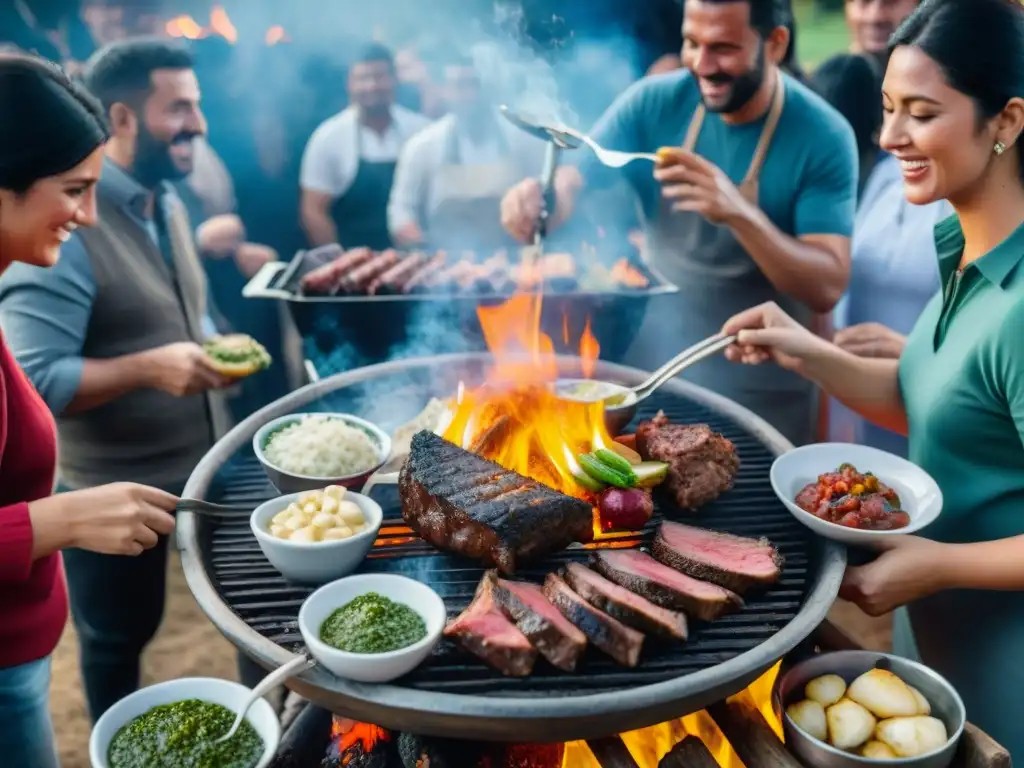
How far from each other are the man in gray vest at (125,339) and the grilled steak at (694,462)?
2509 millimetres

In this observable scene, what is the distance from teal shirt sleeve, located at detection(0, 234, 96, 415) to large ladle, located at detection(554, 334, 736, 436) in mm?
2619

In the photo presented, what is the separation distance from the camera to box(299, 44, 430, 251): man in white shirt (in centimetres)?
864

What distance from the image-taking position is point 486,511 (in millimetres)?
2998

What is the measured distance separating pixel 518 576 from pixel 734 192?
2.91 m

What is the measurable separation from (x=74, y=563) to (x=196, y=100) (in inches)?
115

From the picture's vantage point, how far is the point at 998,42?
2.89 m

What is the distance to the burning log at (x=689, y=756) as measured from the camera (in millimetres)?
2775

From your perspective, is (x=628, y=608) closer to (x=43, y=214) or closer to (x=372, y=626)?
(x=372, y=626)

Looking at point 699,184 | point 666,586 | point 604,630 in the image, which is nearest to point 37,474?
point 604,630

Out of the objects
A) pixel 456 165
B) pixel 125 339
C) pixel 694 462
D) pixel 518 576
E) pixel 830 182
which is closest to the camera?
pixel 518 576

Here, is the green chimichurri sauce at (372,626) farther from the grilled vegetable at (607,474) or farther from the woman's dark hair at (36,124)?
the woman's dark hair at (36,124)

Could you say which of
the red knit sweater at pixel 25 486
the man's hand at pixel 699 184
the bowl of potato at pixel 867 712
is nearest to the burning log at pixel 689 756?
the bowl of potato at pixel 867 712

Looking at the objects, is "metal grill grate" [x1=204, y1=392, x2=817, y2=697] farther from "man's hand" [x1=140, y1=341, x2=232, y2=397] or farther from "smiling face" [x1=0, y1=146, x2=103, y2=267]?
"smiling face" [x1=0, y1=146, x2=103, y2=267]

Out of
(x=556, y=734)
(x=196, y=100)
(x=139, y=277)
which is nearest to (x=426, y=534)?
(x=556, y=734)
